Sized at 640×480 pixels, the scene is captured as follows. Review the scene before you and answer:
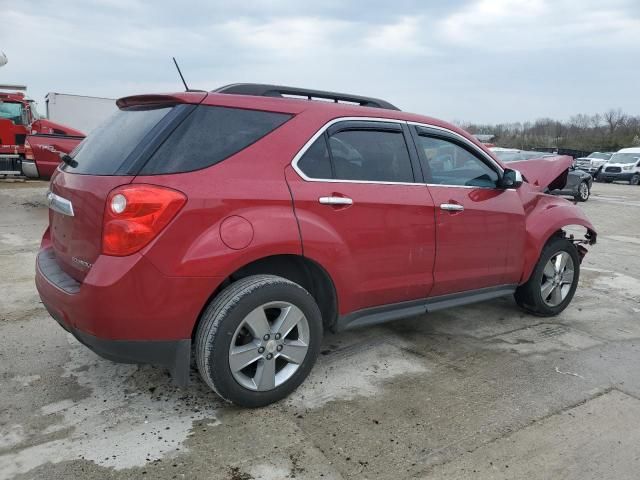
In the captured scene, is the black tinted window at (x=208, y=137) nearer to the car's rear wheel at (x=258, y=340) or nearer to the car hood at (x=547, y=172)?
the car's rear wheel at (x=258, y=340)

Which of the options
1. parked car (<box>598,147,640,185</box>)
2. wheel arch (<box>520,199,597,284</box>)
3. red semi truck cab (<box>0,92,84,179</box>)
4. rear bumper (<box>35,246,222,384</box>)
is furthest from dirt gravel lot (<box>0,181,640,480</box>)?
parked car (<box>598,147,640,185</box>)

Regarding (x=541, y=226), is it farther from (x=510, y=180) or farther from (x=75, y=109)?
(x=75, y=109)

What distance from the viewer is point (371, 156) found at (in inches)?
131

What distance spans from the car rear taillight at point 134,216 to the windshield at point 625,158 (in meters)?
30.2

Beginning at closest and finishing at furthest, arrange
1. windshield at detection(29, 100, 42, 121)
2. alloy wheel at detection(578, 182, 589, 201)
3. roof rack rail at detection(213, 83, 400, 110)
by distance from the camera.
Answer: roof rack rail at detection(213, 83, 400, 110)
windshield at detection(29, 100, 42, 121)
alloy wheel at detection(578, 182, 589, 201)

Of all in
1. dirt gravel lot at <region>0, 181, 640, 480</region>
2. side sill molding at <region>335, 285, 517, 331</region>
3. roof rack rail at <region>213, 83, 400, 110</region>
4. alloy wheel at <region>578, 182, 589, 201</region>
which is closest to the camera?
dirt gravel lot at <region>0, 181, 640, 480</region>

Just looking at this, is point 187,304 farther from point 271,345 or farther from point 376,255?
point 376,255

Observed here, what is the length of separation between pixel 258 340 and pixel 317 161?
3.52 feet

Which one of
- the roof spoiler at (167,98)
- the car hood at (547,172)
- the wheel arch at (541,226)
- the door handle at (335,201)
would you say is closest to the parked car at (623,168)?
the car hood at (547,172)

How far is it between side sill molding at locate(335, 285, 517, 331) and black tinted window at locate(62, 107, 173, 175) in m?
1.56

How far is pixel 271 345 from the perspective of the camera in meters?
2.85

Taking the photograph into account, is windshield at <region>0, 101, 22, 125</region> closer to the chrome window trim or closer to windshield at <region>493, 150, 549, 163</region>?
windshield at <region>493, 150, 549, 163</region>

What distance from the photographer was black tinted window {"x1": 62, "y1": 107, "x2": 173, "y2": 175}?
8.89ft

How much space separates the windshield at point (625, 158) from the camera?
2730 cm
